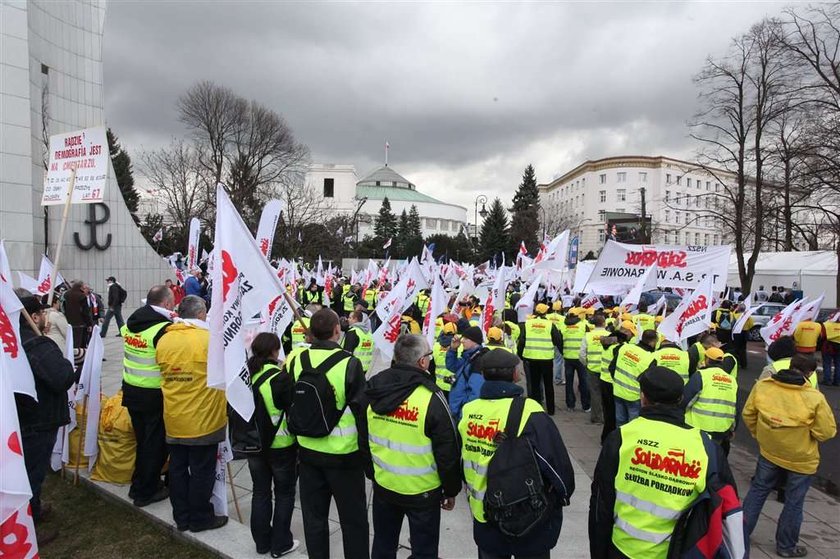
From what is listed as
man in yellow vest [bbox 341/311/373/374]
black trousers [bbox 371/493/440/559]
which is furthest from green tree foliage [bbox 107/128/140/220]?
black trousers [bbox 371/493/440/559]

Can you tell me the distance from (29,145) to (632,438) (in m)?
20.3

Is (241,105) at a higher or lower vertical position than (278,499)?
higher

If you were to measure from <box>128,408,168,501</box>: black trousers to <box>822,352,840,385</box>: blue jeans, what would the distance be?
45.4 feet

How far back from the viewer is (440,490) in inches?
128

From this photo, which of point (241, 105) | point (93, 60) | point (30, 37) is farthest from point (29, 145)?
point (241, 105)

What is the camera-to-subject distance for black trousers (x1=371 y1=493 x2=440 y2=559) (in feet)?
10.6

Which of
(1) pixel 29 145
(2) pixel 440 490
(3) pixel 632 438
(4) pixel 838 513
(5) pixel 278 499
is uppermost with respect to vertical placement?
(1) pixel 29 145

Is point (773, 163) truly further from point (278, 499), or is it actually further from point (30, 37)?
point (30, 37)

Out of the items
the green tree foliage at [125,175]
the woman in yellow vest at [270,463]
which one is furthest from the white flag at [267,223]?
the green tree foliage at [125,175]

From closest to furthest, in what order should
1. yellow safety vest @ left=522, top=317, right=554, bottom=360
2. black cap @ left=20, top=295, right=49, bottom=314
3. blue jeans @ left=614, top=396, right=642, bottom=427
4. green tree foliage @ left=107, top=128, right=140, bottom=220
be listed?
1. black cap @ left=20, top=295, right=49, bottom=314
2. blue jeans @ left=614, top=396, right=642, bottom=427
3. yellow safety vest @ left=522, top=317, right=554, bottom=360
4. green tree foliage @ left=107, top=128, right=140, bottom=220

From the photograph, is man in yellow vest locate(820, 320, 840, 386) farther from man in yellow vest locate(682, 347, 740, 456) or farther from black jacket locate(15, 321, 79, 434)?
black jacket locate(15, 321, 79, 434)

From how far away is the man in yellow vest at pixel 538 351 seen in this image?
8438 millimetres

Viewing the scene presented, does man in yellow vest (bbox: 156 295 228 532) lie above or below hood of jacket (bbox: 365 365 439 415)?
below

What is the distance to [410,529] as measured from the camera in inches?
130
